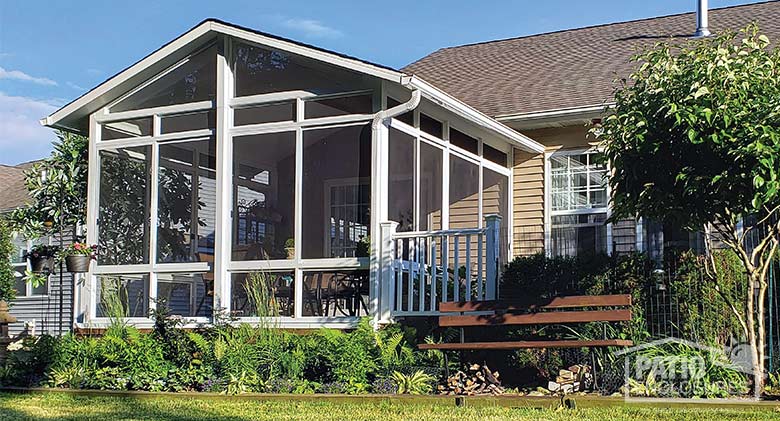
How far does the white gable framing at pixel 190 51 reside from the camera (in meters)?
10.4

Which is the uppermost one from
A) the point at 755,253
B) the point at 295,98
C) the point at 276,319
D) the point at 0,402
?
the point at 295,98

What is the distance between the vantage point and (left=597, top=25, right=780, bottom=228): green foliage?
7.64 metres

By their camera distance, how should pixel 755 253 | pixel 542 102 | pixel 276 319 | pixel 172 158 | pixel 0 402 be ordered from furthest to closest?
pixel 542 102, pixel 172 158, pixel 276 319, pixel 0 402, pixel 755 253

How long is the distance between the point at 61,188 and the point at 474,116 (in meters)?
6.36

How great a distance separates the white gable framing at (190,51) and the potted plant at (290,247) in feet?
6.93

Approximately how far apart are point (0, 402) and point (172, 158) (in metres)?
4.12

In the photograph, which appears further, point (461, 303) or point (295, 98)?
point (295, 98)

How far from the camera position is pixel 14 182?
974 inches

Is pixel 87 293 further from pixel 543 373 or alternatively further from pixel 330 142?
pixel 543 373

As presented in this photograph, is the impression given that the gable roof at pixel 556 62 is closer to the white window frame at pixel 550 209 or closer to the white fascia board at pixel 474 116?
the white fascia board at pixel 474 116

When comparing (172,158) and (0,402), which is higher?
(172,158)

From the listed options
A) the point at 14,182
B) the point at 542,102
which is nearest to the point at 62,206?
the point at 542,102

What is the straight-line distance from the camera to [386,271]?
1036 cm

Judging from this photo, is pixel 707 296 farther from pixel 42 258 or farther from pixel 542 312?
pixel 42 258
